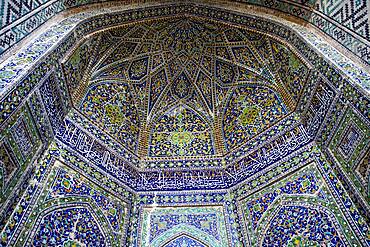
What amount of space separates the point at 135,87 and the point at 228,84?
1643 millimetres

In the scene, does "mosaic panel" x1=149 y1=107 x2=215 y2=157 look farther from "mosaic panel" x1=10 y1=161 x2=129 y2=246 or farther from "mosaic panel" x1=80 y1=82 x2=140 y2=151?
"mosaic panel" x1=10 y1=161 x2=129 y2=246

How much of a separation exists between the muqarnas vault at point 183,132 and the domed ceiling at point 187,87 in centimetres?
2

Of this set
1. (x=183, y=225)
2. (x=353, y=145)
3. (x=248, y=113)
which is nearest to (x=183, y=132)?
(x=248, y=113)

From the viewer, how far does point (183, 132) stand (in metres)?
6.22

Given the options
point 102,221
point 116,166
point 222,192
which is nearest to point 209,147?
point 222,192

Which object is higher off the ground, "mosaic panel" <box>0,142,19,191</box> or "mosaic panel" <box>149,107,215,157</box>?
"mosaic panel" <box>149,107,215,157</box>

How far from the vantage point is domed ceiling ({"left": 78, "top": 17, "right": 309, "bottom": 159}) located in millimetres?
5727

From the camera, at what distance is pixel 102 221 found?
15.2 ft

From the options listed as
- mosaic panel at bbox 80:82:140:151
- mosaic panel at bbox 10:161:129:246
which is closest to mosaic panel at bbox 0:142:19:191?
mosaic panel at bbox 10:161:129:246

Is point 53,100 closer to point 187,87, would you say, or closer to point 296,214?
point 187,87

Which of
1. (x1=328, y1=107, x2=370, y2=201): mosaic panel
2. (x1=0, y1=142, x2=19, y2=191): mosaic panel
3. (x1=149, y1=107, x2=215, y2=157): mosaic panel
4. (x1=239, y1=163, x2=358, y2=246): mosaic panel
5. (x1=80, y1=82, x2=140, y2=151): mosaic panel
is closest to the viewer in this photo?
(x1=0, y1=142, x2=19, y2=191): mosaic panel

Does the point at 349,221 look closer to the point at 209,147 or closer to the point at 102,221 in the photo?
the point at 209,147

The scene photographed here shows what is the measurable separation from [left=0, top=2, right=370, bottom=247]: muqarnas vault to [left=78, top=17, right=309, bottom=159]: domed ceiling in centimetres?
2

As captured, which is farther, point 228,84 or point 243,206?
point 228,84
